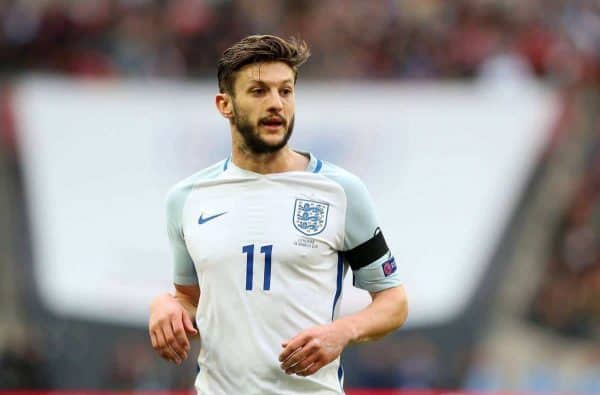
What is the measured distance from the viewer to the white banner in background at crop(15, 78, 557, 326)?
13.9m

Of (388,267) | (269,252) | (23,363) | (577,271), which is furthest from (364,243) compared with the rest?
(577,271)

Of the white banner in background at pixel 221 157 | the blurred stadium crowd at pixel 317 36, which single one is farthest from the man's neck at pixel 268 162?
the blurred stadium crowd at pixel 317 36

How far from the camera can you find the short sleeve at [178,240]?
504 centimetres

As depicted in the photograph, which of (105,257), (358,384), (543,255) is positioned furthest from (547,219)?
(105,257)

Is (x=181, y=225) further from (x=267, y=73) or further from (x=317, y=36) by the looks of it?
(x=317, y=36)

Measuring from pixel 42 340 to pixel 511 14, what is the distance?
22.0 feet

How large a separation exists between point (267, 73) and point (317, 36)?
10958mm

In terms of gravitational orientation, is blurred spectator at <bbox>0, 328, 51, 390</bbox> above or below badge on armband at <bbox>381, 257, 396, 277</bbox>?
below

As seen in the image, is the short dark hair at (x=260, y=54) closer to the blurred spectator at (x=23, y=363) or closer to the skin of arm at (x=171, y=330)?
the skin of arm at (x=171, y=330)

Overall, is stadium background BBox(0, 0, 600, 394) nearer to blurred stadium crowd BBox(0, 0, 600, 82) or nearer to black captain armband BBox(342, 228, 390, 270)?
blurred stadium crowd BBox(0, 0, 600, 82)

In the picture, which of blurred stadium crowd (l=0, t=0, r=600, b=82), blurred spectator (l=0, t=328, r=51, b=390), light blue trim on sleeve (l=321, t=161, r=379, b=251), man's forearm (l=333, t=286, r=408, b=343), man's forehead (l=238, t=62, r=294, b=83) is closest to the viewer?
man's forearm (l=333, t=286, r=408, b=343)

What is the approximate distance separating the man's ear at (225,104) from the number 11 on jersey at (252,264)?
0.48m

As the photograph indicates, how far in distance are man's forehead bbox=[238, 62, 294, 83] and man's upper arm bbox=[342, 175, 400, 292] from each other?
0.43 metres

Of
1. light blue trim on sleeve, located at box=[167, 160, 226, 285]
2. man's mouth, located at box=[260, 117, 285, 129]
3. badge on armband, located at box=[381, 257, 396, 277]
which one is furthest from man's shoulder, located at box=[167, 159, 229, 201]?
badge on armband, located at box=[381, 257, 396, 277]
